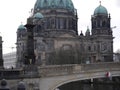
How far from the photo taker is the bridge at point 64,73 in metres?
22.6

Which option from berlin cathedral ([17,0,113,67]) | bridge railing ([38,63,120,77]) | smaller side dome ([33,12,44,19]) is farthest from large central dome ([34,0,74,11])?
bridge railing ([38,63,120,77])

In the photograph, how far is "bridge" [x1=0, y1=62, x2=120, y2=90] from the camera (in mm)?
22609

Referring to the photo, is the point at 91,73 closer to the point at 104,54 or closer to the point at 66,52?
the point at 66,52

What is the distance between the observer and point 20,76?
72.4ft

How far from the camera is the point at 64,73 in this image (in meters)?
23.7

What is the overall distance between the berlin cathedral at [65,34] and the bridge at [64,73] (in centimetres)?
4849

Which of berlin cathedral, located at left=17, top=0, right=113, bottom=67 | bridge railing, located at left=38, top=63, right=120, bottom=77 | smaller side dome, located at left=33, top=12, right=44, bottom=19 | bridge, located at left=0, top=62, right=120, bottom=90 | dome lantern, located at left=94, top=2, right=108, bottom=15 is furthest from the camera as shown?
dome lantern, located at left=94, top=2, right=108, bottom=15

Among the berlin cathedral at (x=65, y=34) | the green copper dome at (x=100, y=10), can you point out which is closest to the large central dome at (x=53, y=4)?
the berlin cathedral at (x=65, y=34)

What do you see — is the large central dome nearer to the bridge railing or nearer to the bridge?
the bridge railing

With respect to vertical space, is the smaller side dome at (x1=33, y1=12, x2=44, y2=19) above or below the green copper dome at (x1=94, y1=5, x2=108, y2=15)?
below

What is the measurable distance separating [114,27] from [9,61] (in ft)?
234

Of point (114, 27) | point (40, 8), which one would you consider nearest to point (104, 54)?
point (114, 27)

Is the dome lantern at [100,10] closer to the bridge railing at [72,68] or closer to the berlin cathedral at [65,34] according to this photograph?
the berlin cathedral at [65,34]

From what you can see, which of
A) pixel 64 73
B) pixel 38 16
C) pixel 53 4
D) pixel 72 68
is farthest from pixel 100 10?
pixel 64 73
